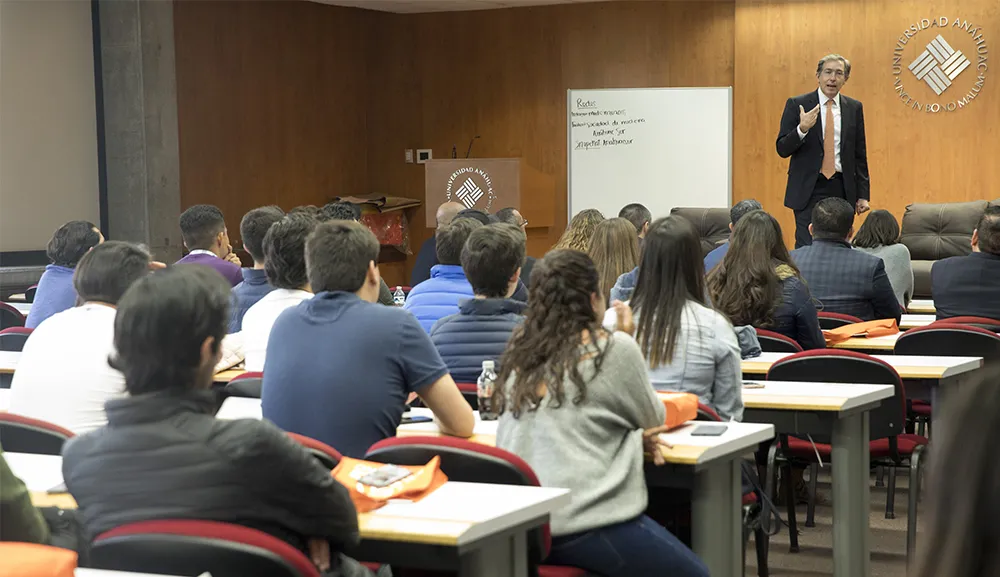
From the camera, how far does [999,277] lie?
581cm

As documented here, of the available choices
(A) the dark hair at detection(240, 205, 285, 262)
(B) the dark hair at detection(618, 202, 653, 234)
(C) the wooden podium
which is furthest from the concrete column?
(A) the dark hair at detection(240, 205, 285, 262)

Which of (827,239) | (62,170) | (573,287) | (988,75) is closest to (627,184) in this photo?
(988,75)

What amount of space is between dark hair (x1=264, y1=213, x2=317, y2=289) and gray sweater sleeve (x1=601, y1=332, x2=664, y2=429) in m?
1.88

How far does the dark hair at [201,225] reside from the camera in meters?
6.48

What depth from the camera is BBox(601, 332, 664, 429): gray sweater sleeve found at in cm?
296

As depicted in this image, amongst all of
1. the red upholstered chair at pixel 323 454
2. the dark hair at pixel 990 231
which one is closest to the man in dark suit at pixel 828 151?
the dark hair at pixel 990 231

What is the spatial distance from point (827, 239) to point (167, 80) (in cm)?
688

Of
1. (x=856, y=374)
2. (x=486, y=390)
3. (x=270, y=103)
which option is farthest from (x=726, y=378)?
(x=270, y=103)

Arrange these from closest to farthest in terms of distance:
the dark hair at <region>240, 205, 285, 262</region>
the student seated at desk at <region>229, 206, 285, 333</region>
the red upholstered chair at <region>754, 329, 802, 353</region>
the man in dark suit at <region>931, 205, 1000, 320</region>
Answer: the red upholstered chair at <region>754, 329, 802, 353</region> → the student seated at desk at <region>229, 206, 285, 333</region> → the dark hair at <region>240, 205, 285, 262</region> → the man in dark suit at <region>931, 205, 1000, 320</region>

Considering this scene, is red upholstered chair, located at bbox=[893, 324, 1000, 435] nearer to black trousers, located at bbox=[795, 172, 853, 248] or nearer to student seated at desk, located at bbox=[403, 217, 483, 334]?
student seated at desk, located at bbox=[403, 217, 483, 334]

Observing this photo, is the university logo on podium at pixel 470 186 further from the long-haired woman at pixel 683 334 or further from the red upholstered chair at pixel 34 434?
the red upholstered chair at pixel 34 434

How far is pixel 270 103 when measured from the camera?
1262 centimetres

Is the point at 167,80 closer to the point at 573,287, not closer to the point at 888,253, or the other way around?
the point at 888,253

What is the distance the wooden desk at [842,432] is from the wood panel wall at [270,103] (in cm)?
856
